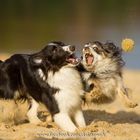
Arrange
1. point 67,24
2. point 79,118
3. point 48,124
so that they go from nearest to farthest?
1. point 79,118
2. point 48,124
3. point 67,24

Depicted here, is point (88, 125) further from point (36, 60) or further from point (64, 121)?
point (36, 60)

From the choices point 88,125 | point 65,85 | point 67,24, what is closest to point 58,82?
point 65,85

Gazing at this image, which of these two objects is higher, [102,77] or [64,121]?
[102,77]

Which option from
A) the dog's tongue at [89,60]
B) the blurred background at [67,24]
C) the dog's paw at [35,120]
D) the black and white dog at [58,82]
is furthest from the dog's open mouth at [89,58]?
the blurred background at [67,24]

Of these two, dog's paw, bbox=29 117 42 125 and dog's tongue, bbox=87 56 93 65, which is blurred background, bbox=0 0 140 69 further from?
dog's tongue, bbox=87 56 93 65

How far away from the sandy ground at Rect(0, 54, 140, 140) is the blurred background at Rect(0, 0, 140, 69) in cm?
605

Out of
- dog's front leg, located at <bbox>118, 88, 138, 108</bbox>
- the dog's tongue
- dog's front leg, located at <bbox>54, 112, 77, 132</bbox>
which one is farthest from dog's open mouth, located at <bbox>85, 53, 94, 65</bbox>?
dog's front leg, located at <bbox>54, 112, 77, 132</bbox>

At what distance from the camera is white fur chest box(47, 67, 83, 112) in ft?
26.7

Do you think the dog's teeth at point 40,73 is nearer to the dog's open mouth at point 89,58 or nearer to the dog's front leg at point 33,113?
the dog's open mouth at point 89,58

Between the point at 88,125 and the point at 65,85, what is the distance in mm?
907

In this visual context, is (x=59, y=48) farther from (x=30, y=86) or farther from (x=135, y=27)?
(x=135, y=27)

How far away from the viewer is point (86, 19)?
3031 cm

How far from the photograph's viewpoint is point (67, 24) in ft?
92.2

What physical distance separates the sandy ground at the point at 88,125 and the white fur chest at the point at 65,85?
37 centimetres
